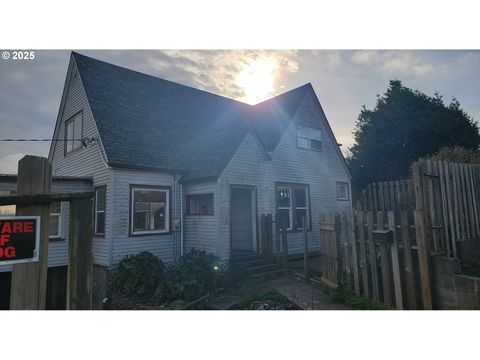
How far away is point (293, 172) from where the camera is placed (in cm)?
1191

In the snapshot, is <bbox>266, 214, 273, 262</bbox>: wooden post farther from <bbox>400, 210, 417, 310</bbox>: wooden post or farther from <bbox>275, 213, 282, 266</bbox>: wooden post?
<bbox>400, 210, 417, 310</bbox>: wooden post

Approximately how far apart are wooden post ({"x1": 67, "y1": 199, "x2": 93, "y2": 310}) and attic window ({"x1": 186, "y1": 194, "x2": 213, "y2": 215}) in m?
8.06

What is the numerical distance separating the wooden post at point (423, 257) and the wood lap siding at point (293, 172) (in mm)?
5276

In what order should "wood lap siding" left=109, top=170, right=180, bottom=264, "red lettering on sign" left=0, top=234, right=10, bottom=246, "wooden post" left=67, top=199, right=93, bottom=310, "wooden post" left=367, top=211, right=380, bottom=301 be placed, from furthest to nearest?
"wood lap siding" left=109, top=170, right=180, bottom=264 → "wooden post" left=367, top=211, right=380, bottom=301 → "wooden post" left=67, top=199, right=93, bottom=310 → "red lettering on sign" left=0, top=234, right=10, bottom=246

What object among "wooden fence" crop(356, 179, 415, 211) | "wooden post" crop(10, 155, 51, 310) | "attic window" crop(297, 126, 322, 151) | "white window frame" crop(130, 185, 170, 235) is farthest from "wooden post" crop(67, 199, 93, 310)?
"attic window" crop(297, 126, 322, 151)

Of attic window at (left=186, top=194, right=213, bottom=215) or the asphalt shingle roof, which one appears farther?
attic window at (left=186, top=194, right=213, bottom=215)

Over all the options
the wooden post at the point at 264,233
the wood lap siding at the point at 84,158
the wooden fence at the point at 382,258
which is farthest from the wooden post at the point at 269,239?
the wood lap siding at the point at 84,158

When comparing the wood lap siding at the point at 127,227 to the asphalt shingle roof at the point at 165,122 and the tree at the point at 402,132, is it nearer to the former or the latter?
the asphalt shingle roof at the point at 165,122

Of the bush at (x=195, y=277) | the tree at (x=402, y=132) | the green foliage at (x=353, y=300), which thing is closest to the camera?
the green foliage at (x=353, y=300)

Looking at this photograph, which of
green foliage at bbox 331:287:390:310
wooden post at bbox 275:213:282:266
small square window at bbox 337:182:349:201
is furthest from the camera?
small square window at bbox 337:182:349:201

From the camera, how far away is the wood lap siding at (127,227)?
9.00 m

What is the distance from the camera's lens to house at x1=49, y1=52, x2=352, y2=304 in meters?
9.32

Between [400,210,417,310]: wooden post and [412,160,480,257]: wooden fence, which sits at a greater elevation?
[412,160,480,257]: wooden fence

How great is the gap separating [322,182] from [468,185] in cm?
688
